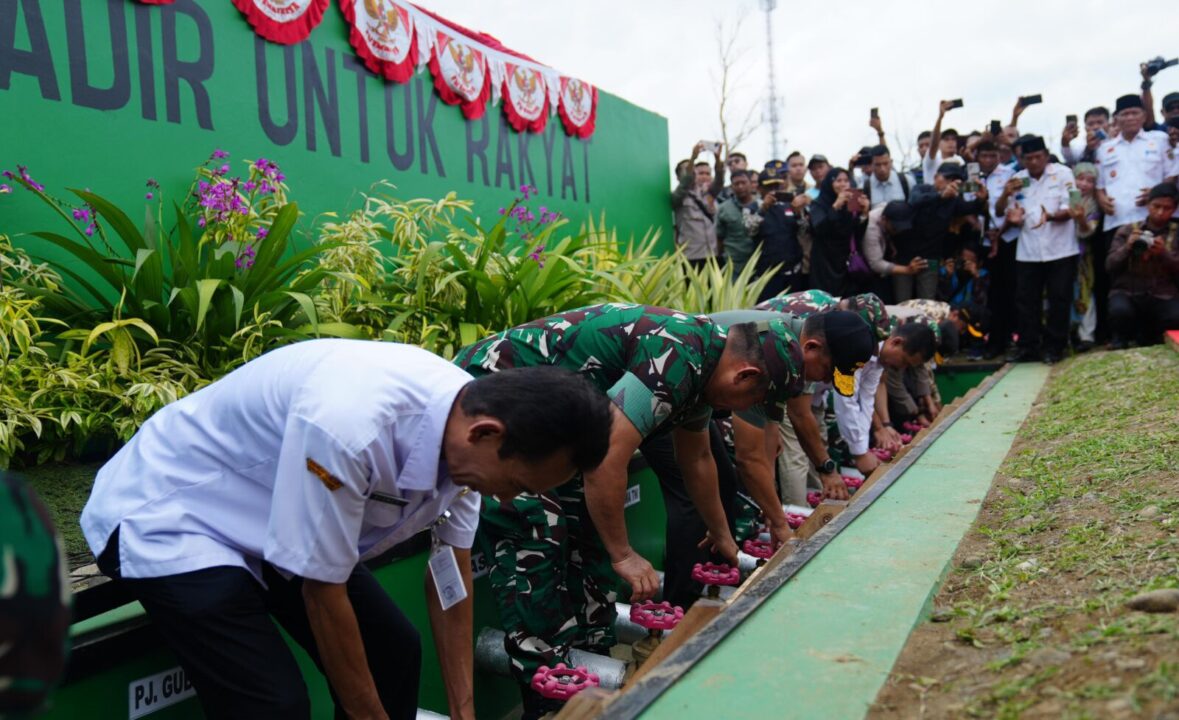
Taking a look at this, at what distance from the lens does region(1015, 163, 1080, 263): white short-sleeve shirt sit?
23.2ft

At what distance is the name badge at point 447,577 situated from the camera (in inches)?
77.9

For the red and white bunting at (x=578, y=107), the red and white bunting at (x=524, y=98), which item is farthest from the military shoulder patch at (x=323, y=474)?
the red and white bunting at (x=578, y=107)

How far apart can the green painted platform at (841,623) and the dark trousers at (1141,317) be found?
187 inches

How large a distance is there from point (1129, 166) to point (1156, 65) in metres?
1.25

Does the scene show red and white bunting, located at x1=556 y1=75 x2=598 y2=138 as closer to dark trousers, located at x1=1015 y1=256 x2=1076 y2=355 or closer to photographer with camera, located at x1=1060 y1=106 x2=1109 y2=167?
dark trousers, located at x1=1015 y1=256 x2=1076 y2=355

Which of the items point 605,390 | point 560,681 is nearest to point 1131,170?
point 605,390

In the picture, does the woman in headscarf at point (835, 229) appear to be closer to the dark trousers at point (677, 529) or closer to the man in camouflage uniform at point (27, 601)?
the dark trousers at point (677, 529)

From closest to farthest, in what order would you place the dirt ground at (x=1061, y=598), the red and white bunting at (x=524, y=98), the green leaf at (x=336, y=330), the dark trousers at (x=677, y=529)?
the dirt ground at (x=1061, y=598) < the dark trousers at (x=677, y=529) < the green leaf at (x=336, y=330) < the red and white bunting at (x=524, y=98)

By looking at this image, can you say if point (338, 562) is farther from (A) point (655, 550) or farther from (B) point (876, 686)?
(A) point (655, 550)

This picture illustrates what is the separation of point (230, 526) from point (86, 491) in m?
1.20

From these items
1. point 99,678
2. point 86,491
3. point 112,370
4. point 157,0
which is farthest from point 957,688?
point 157,0

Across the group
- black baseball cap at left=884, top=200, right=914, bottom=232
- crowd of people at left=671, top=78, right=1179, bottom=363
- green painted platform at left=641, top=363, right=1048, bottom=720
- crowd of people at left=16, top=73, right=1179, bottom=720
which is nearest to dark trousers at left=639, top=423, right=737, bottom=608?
crowd of people at left=16, top=73, right=1179, bottom=720

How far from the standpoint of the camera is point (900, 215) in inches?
294

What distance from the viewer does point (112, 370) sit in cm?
289
